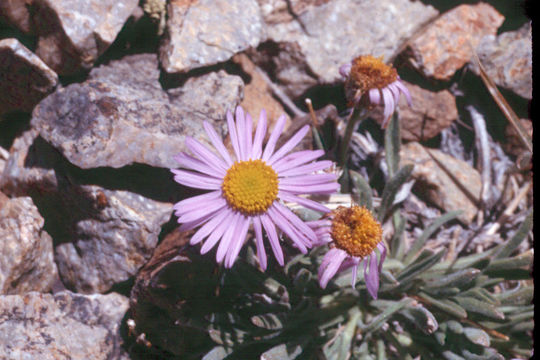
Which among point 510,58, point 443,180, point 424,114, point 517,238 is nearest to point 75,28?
point 424,114

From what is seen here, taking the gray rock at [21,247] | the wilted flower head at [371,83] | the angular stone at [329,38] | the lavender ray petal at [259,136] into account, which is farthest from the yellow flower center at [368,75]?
the gray rock at [21,247]

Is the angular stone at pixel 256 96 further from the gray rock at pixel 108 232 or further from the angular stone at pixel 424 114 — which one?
the gray rock at pixel 108 232

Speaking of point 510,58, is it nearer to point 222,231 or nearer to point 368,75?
point 368,75

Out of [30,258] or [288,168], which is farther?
[30,258]

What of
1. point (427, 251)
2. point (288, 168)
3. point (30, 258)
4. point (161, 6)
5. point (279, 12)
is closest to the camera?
point (288, 168)

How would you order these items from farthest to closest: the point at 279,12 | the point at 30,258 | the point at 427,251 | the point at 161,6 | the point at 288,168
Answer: the point at 279,12, the point at 161,6, the point at 30,258, the point at 427,251, the point at 288,168

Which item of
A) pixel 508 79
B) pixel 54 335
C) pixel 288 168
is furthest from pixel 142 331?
pixel 508 79

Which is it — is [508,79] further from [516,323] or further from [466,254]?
[516,323]
